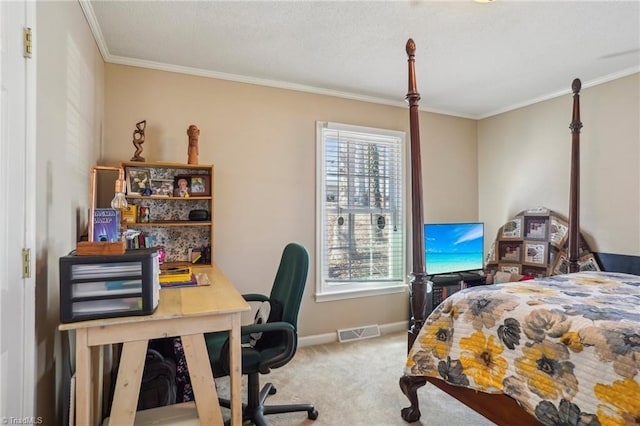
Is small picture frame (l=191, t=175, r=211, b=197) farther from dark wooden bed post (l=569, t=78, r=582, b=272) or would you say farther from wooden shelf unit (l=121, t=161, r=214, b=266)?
dark wooden bed post (l=569, t=78, r=582, b=272)

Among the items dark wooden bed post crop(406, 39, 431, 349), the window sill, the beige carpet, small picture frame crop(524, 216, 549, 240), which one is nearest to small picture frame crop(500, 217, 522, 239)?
small picture frame crop(524, 216, 549, 240)

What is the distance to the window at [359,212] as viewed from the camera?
10.8 ft

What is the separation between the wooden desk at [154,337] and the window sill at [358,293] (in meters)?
1.73

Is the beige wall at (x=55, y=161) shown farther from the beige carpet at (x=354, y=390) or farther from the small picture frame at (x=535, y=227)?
the small picture frame at (x=535, y=227)

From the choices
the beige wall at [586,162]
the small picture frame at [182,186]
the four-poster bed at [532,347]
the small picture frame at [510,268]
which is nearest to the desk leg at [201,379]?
the four-poster bed at [532,347]

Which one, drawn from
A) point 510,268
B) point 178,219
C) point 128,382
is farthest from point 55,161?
point 510,268

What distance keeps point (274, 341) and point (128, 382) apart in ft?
2.37

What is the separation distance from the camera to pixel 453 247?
11.6ft

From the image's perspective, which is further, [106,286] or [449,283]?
[449,283]

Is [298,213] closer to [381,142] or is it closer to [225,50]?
[381,142]

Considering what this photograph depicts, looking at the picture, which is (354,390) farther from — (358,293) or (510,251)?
(510,251)

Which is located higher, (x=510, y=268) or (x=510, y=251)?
(x=510, y=251)

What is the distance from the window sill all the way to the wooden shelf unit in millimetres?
1123

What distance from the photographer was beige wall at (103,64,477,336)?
2.68 m
